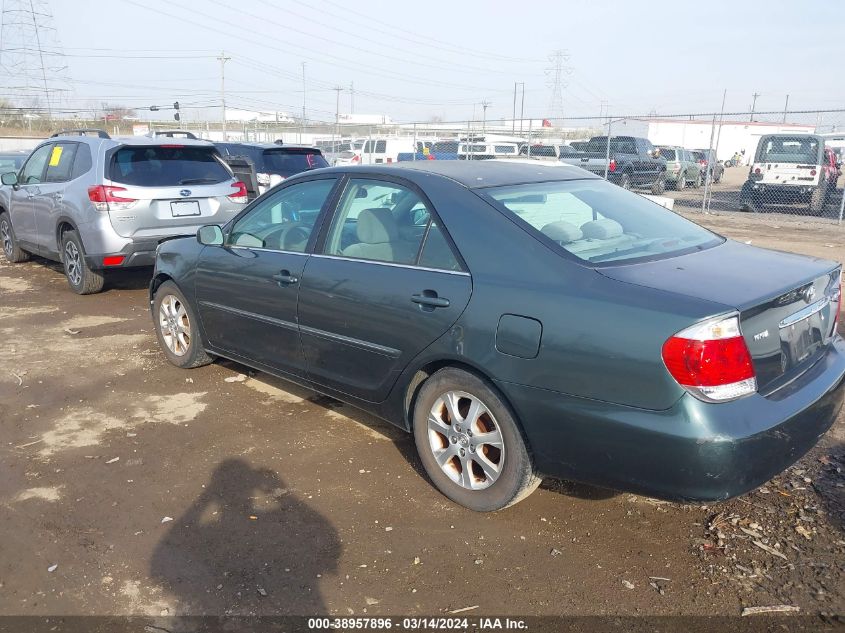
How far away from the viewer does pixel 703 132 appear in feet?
159

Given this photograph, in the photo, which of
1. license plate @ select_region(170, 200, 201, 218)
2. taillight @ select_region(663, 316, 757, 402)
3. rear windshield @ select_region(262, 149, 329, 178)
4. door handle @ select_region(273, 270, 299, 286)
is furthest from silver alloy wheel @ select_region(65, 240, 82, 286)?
taillight @ select_region(663, 316, 757, 402)

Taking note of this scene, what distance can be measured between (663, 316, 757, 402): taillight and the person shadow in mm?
1653

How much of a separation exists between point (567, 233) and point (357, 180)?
52.2 inches

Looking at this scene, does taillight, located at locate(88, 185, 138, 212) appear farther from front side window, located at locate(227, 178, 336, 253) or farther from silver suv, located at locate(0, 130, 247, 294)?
front side window, located at locate(227, 178, 336, 253)

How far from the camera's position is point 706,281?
291 centimetres

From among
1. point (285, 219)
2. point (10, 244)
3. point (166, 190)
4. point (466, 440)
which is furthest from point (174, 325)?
point (10, 244)

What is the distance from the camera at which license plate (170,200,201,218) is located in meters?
7.54

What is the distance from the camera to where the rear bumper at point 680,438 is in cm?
262

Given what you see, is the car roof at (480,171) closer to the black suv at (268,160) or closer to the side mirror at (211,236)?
the side mirror at (211,236)

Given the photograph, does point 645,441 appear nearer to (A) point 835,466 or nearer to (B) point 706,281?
(B) point 706,281

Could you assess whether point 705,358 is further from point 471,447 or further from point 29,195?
point 29,195

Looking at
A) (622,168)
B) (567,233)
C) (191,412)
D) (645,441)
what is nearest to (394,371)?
(567,233)

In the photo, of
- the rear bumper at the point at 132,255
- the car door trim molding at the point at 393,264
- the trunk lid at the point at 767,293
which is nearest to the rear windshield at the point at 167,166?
the rear bumper at the point at 132,255

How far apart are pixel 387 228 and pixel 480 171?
0.61 m
